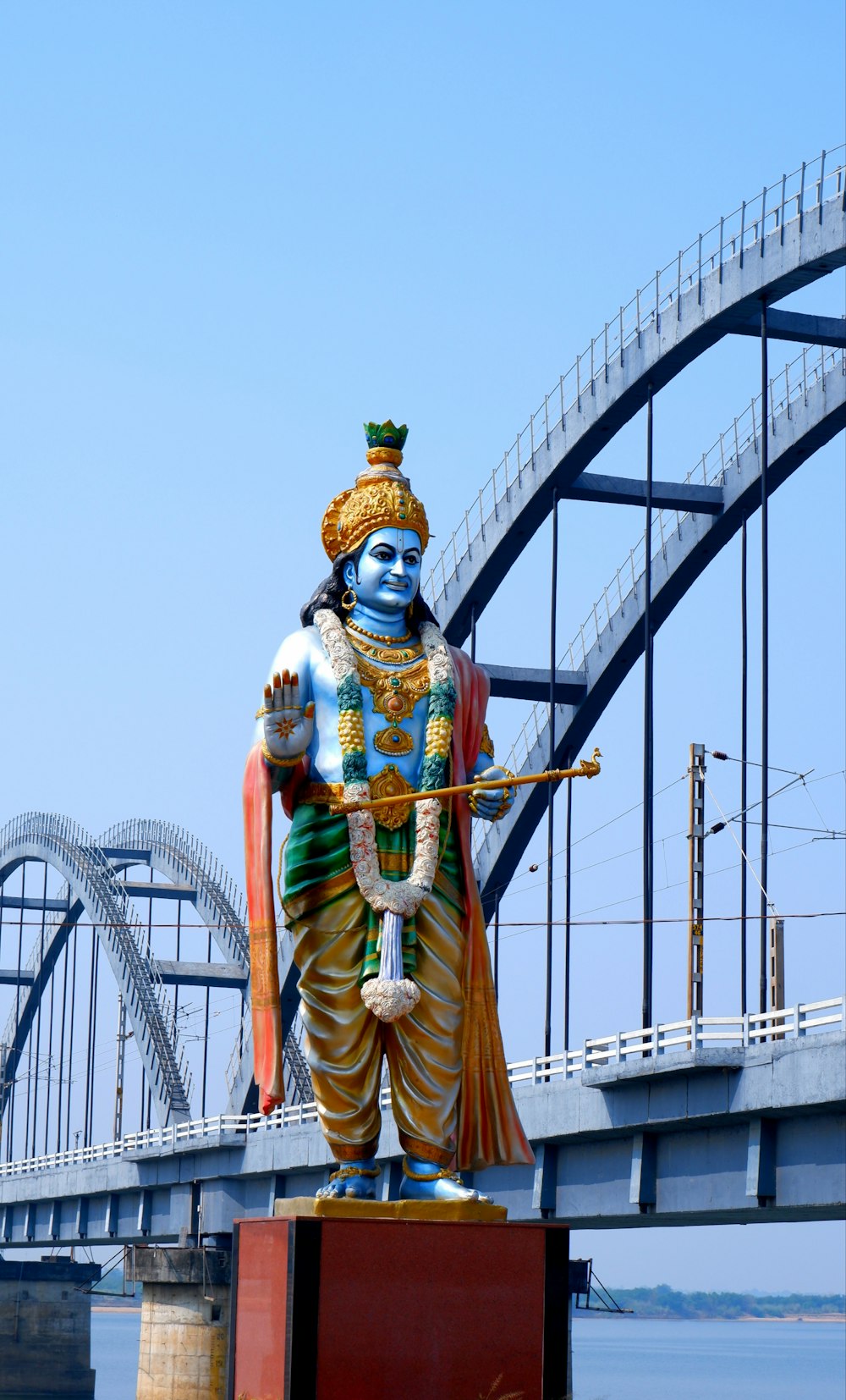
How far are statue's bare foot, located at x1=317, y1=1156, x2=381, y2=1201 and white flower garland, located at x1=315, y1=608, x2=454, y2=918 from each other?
0.97 m

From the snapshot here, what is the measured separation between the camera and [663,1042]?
19031mm

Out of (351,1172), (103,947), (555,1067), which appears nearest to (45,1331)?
(103,947)

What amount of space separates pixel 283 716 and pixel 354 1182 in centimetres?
179

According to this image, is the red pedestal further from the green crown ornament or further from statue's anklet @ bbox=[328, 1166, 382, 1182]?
the green crown ornament

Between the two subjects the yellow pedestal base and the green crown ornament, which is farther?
the green crown ornament

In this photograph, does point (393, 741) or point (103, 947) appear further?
point (103, 947)

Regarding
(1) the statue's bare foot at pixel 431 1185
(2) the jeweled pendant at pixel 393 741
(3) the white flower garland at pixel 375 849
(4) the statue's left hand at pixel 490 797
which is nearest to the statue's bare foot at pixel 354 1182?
(1) the statue's bare foot at pixel 431 1185

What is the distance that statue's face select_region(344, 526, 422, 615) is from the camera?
8648mm

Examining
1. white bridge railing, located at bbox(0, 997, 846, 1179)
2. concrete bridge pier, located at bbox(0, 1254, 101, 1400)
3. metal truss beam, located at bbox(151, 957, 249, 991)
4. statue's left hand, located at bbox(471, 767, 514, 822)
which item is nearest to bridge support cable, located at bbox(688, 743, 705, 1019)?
white bridge railing, located at bbox(0, 997, 846, 1179)

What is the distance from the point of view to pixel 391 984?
8.02m

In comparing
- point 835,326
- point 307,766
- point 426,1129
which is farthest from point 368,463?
point 835,326

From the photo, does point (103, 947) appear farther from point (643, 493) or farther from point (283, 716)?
point (283, 716)

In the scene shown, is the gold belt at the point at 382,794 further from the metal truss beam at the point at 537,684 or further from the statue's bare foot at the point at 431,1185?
the metal truss beam at the point at 537,684

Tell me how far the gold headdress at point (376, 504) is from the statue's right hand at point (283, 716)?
29.0 inches
